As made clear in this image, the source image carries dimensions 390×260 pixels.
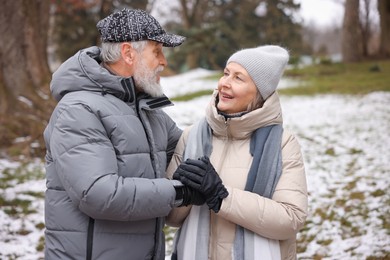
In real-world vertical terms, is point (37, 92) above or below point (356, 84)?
above

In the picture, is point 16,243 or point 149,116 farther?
point 16,243

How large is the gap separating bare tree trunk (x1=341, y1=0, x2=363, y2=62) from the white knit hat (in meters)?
16.6

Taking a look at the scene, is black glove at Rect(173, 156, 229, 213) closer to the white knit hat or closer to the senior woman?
the senior woman

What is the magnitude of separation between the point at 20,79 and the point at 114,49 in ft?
18.7

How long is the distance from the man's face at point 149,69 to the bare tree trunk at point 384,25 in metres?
19.2

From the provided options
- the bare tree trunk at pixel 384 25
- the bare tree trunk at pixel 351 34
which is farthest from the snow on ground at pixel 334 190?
the bare tree trunk at pixel 384 25

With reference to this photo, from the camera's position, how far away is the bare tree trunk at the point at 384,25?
62.5 ft

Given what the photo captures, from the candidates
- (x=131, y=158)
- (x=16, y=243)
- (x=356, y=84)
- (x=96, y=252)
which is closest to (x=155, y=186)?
(x=131, y=158)

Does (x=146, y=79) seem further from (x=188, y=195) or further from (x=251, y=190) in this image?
(x=251, y=190)

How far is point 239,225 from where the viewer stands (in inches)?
86.0

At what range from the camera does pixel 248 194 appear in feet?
6.93

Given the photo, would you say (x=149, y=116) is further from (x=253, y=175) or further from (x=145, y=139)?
(x=253, y=175)

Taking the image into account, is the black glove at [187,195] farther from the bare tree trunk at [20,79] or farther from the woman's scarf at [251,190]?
the bare tree trunk at [20,79]

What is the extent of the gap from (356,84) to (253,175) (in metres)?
12.3
